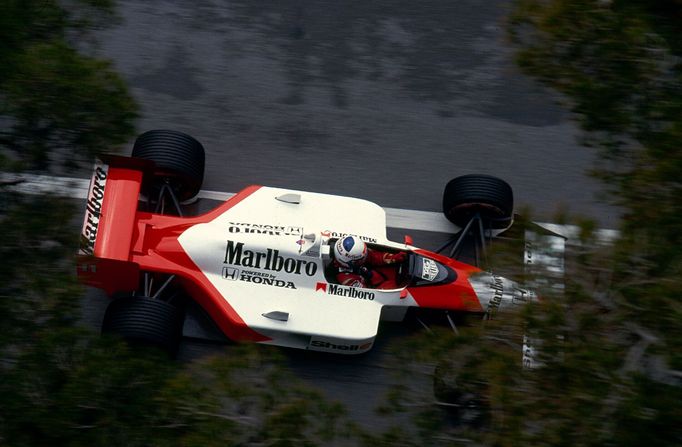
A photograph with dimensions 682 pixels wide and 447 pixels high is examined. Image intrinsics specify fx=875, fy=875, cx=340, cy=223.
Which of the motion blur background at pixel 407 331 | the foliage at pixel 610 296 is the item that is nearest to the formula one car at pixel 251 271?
the motion blur background at pixel 407 331

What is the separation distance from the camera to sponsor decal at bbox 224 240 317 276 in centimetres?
832

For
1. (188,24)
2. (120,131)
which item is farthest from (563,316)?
(188,24)

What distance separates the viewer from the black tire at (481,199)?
912cm

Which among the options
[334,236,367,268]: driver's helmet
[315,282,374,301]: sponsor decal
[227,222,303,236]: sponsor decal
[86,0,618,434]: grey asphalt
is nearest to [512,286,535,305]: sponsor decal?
[334,236,367,268]: driver's helmet

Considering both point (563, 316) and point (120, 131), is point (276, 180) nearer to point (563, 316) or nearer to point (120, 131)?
point (120, 131)

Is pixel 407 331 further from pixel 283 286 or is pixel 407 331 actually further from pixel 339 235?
pixel 283 286

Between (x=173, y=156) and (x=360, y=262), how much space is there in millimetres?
2216

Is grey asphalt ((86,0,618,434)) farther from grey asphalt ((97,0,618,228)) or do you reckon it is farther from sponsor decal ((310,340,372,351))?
sponsor decal ((310,340,372,351))

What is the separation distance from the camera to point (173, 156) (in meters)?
8.84

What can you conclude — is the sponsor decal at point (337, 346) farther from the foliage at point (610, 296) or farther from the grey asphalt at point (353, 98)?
the foliage at point (610, 296)

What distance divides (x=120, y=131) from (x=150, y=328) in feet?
8.08

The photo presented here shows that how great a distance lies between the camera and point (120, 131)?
627cm

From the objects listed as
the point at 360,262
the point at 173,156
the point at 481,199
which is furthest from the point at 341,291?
the point at 173,156

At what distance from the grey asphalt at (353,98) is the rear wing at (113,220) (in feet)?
5.40
